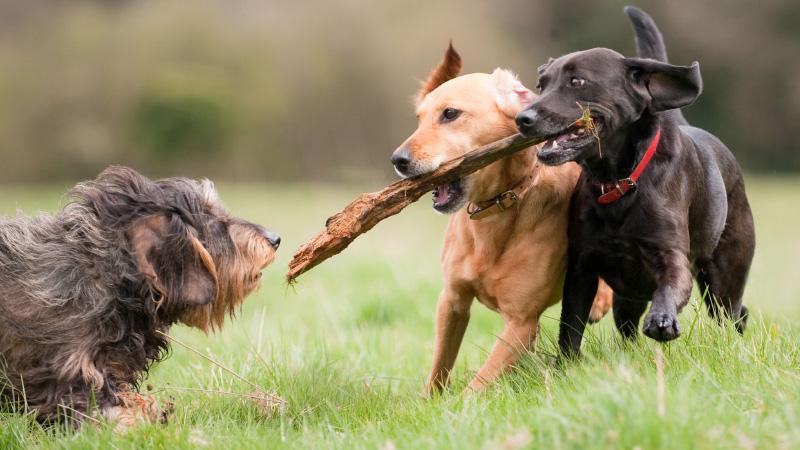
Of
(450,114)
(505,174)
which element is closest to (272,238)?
(450,114)

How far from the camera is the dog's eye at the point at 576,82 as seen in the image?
453cm

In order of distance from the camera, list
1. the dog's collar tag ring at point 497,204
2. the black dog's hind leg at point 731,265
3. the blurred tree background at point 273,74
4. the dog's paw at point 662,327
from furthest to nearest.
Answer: the blurred tree background at point 273,74, the black dog's hind leg at point 731,265, the dog's collar tag ring at point 497,204, the dog's paw at point 662,327

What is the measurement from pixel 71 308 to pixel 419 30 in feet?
72.0

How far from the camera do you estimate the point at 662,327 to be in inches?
161

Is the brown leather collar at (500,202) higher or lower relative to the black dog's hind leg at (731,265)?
higher

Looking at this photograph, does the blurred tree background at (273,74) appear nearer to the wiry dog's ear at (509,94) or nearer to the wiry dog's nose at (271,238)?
the wiry dog's ear at (509,94)

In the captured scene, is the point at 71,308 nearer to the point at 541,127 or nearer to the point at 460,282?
the point at 460,282

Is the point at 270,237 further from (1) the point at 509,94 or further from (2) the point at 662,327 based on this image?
(2) the point at 662,327

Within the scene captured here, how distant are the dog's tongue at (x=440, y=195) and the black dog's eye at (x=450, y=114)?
38 centimetres

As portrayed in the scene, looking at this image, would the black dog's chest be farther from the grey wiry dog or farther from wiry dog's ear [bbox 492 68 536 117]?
the grey wiry dog

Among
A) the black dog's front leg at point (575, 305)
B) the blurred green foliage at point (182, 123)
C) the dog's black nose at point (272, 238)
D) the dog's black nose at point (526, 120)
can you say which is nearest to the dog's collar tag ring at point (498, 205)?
the black dog's front leg at point (575, 305)

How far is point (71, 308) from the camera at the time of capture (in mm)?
4258

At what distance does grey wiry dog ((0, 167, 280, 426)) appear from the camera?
4.19 meters

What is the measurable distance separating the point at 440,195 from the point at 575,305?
0.93 m
